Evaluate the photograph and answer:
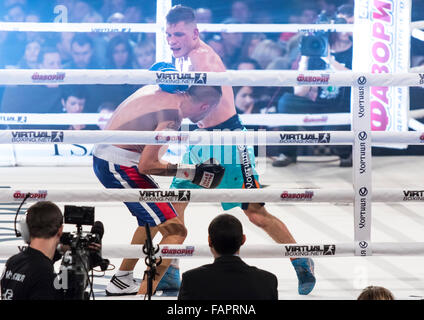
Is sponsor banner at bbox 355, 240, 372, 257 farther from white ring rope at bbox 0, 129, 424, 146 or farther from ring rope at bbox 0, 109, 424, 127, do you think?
ring rope at bbox 0, 109, 424, 127

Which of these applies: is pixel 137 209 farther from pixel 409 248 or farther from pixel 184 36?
pixel 184 36

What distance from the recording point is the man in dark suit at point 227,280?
8.72 ft

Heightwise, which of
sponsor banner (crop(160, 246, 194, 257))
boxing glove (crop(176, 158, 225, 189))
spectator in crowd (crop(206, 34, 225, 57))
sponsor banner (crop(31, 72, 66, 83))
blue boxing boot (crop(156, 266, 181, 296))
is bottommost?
blue boxing boot (crop(156, 266, 181, 296))

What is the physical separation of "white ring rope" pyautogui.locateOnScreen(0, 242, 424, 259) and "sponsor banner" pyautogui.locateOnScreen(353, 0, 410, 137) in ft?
17.4

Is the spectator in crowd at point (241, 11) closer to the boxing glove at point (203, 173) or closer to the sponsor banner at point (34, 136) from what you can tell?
the boxing glove at point (203, 173)

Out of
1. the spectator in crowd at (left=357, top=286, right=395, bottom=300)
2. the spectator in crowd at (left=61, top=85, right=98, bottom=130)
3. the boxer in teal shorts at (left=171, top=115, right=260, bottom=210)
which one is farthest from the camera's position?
the spectator in crowd at (left=61, top=85, right=98, bottom=130)

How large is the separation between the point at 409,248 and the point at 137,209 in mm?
1517

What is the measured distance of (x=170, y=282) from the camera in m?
4.34

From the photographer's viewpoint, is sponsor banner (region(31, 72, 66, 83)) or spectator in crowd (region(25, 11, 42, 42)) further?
spectator in crowd (region(25, 11, 42, 42))

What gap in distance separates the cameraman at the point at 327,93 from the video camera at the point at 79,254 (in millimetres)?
6220

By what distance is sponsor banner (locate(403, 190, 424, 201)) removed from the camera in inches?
161

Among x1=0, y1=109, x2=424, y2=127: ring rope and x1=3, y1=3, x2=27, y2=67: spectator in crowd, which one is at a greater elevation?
x1=3, y1=3, x2=27, y2=67: spectator in crowd

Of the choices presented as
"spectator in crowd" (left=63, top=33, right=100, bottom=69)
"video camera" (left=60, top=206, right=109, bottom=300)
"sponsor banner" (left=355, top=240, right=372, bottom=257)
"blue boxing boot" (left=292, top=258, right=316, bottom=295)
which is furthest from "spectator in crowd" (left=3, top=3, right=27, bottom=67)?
"video camera" (left=60, top=206, right=109, bottom=300)

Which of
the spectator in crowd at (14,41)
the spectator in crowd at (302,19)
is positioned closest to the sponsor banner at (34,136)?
the spectator in crowd at (14,41)
